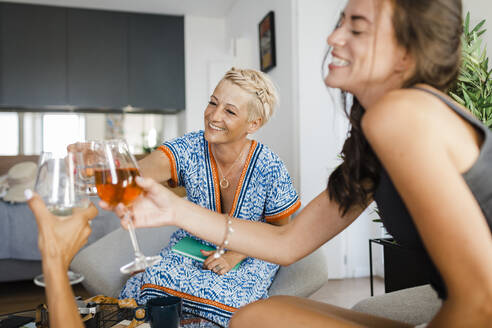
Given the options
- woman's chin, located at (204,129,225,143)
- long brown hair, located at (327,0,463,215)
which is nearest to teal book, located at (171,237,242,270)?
woman's chin, located at (204,129,225,143)

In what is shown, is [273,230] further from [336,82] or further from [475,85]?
[475,85]

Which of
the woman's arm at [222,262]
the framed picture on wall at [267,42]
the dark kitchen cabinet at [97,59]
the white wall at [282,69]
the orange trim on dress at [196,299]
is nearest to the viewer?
the orange trim on dress at [196,299]

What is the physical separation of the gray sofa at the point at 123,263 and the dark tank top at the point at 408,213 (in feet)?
2.49

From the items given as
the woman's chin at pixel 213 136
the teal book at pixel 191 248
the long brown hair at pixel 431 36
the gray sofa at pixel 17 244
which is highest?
the long brown hair at pixel 431 36

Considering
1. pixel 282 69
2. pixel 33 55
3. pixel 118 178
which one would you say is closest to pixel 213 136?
pixel 118 178

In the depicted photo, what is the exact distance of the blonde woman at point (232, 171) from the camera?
5.16 feet

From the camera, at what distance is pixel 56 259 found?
0.75m

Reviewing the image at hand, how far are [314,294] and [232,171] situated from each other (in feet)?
4.72

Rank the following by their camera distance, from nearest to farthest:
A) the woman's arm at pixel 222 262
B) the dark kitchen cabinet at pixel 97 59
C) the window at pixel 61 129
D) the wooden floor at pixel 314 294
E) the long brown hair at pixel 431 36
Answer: the long brown hair at pixel 431 36 → the woman's arm at pixel 222 262 → the wooden floor at pixel 314 294 → the dark kitchen cabinet at pixel 97 59 → the window at pixel 61 129

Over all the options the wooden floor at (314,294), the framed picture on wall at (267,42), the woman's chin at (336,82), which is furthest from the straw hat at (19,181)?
the woman's chin at (336,82)

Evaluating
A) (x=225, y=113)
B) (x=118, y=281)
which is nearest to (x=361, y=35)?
(x=225, y=113)

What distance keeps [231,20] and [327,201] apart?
14.9 ft

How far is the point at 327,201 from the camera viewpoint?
102cm

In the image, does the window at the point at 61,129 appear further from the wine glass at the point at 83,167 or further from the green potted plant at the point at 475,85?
the wine glass at the point at 83,167
